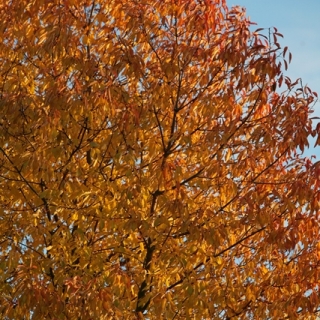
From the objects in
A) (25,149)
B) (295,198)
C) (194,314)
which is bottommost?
(194,314)

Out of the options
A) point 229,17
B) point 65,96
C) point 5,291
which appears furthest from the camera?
point 229,17

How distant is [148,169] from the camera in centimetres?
648

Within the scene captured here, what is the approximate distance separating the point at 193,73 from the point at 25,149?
2.08 m

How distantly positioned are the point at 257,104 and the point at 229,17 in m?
1.04

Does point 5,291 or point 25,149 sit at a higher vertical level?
point 25,149

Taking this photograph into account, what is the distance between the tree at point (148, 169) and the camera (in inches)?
238

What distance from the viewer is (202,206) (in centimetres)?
689

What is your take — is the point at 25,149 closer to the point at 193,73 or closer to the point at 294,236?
the point at 193,73

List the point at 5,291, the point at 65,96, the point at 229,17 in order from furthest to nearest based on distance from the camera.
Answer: the point at 229,17 → the point at 5,291 → the point at 65,96

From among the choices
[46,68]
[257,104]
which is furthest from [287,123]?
[46,68]

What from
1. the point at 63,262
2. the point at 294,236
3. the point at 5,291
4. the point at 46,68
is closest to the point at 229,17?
the point at 46,68

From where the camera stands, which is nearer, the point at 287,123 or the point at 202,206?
the point at 287,123

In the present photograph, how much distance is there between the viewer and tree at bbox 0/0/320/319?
605 centimetres

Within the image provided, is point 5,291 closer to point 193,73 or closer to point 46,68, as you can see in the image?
point 46,68
